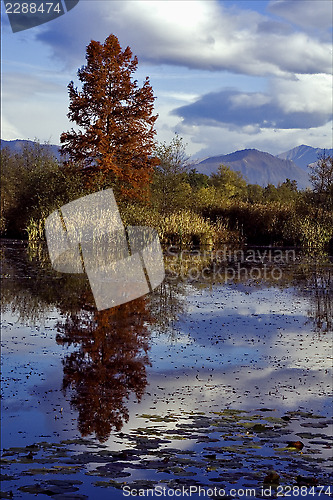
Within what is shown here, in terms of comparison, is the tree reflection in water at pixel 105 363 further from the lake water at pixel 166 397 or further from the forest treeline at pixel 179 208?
the forest treeline at pixel 179 208

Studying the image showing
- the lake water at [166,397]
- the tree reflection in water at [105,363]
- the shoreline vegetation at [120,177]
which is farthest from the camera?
the shoreline vegetation at [120,177]

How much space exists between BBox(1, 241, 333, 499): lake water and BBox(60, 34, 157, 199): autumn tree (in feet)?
57.3

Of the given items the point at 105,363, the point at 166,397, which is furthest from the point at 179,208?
the point at 166,397

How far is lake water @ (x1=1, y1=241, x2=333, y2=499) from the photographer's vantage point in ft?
14.7

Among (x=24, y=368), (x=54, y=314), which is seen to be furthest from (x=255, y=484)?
(x=54, y=314)

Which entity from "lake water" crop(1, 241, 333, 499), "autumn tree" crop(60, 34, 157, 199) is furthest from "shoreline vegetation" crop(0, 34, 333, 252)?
"lake water" crop(1, 241, 333, 499)

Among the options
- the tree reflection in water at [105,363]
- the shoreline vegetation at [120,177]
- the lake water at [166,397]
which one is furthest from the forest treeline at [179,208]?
the tree reflection in water at [105,363]

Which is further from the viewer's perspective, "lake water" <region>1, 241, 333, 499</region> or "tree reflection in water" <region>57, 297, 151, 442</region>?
"tree reflection in water" <region>57, 297, 151, 442</region>

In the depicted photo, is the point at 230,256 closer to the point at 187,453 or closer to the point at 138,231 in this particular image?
the point at 138,231

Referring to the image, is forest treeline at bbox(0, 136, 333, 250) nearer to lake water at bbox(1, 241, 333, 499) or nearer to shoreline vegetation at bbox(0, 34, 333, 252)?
shoreline vegetation at bbox(0, 34, 333, 252)

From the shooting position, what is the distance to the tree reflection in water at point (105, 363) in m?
5.97

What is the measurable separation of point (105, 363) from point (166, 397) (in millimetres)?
1699

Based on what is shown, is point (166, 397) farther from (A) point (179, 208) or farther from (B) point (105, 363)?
(A) point (179, 208)

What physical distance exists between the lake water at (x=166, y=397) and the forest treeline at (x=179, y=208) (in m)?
17.1
